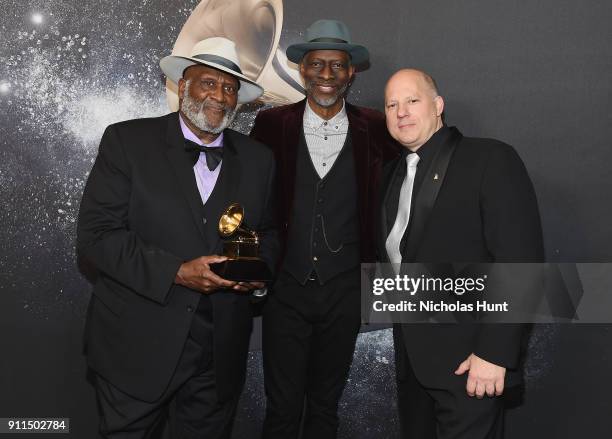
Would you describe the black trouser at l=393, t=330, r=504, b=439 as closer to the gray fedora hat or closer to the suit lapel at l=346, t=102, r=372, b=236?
the suit lapel at l=346, t=102, r=372, b=236

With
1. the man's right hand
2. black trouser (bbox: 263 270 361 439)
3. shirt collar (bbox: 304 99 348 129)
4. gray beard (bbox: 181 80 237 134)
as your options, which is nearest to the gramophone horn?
the man's right hand

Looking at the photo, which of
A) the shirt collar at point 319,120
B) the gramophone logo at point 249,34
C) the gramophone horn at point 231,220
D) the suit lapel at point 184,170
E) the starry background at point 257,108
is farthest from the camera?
the gramophone logo at point 249,34

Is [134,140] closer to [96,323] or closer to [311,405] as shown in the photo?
[96,323]

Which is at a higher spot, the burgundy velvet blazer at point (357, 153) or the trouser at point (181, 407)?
the burgundy velvet blazer at point (357, 153)

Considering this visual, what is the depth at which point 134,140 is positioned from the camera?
8.43 feet

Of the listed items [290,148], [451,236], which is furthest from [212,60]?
[451,236]

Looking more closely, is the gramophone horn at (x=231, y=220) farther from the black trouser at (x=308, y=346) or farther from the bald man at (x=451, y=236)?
the black trouser at (x=308, y=346)

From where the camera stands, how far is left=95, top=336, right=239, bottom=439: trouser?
2.53 meters

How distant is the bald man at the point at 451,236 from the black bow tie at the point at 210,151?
2.44 feet

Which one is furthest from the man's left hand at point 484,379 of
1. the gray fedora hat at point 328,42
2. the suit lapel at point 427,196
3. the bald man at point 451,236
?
the gray fedora hat at point 328,42

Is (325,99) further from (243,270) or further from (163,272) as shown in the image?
(163,272)

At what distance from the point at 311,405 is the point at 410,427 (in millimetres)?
868

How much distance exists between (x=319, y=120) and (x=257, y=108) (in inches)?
22.9

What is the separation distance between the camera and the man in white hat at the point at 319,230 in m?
3.14
